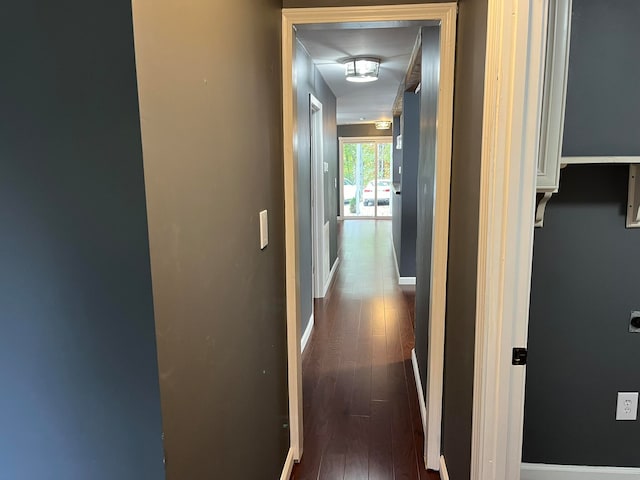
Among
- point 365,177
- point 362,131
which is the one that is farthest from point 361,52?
point 365,177

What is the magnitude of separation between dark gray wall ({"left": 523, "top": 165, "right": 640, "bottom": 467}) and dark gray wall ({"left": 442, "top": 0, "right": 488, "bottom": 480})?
0.35 meters

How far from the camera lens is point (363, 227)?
1048 centimetres

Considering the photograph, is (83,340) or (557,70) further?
(557,70)

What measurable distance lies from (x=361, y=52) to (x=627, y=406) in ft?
9.40

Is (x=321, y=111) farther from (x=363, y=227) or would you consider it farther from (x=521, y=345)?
(x=363, y=227)

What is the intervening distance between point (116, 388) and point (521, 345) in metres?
1.03

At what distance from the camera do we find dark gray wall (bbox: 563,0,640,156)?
1.73 m

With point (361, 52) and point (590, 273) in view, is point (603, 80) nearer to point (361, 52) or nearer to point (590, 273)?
point (590, 273)

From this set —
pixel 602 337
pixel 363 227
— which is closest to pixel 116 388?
pixel 602 337

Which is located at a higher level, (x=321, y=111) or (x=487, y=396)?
(x=321, y=111)

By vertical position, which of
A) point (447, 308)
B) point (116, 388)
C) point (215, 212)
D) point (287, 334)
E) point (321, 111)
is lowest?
point (287, 334)

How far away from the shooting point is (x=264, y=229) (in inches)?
64.5

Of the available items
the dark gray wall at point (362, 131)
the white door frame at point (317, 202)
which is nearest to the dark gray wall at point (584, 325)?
the white door frame at point (317, 202)

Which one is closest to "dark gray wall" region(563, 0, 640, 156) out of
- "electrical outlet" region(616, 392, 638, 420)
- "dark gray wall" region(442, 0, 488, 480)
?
"dark gray wall" region(442, 0, 488, 480)
